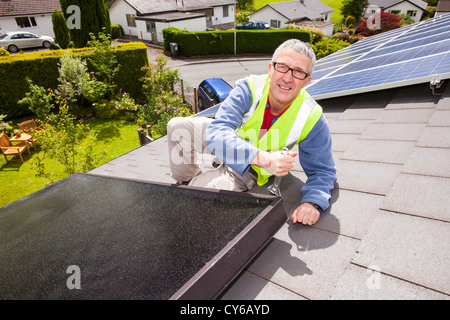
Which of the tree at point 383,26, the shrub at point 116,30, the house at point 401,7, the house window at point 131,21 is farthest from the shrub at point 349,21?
the shrub at point 116,30

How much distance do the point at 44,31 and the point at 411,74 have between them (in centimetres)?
4016

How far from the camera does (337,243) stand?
1.63 metres

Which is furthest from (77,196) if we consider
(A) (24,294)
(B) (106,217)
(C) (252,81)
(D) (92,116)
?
(D) (92,116)

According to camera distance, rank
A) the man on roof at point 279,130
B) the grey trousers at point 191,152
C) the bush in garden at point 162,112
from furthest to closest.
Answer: the bush in garden at point 162,112 < the grey trousers at point 191,152 < the man on roof at point 279,130

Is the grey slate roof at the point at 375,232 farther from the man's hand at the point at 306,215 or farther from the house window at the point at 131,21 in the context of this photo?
the house window at the point at 131,21

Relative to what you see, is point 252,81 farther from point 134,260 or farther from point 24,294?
point 24,294

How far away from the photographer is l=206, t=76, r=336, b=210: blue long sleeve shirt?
79.9 inches

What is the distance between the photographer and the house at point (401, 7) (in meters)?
51.7

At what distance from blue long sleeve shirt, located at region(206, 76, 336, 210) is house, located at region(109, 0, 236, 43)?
3140 cm

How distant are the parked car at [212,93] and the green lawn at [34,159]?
12.7 ft

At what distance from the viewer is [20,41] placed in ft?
83.4

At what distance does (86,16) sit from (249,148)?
73.6 ft

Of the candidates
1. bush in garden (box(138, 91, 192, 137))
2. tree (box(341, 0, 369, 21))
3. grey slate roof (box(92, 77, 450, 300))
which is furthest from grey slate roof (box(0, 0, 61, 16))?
tree (box(341, 0, 369, 21))

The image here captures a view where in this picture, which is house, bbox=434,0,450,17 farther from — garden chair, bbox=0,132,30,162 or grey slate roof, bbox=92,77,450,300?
garden chair, bbox=0,132,30,162
